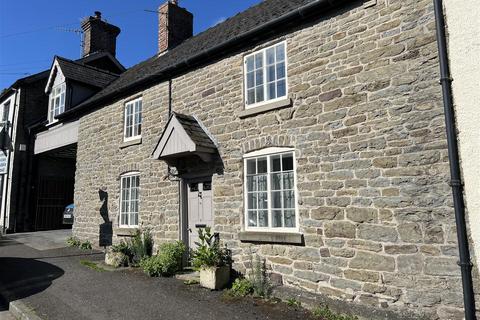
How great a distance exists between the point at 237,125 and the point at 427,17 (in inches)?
159

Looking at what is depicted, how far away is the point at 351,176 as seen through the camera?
6191 mm

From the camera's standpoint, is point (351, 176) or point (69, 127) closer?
point (351, 176)

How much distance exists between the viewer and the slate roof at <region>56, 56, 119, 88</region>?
613 inches

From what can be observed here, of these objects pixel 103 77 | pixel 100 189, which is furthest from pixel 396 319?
pixel 103 77

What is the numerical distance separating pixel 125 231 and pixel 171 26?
319 inches

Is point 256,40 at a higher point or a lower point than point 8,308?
higher

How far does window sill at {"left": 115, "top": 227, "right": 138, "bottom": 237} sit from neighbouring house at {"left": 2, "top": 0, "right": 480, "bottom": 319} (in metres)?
0.54

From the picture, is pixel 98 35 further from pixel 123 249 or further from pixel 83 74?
pixel 123 249

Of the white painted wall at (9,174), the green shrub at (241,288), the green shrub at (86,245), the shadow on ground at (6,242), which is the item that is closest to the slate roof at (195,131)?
the green shrub at (241,288)

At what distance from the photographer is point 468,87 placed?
5.20 metres

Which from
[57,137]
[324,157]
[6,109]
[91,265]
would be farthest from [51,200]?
[324,157]

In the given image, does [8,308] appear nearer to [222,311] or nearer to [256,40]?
[222,311]

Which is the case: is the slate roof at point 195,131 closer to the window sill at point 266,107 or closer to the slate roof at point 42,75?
the window sill at point 266,107

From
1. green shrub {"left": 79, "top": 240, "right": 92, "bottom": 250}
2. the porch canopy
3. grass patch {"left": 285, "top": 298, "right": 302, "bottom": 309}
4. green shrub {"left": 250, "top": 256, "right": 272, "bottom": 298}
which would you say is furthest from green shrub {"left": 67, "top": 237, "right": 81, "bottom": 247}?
Answer: grass patch {"left": 285, "top": 298, "right": 302, "bottom": 309}
